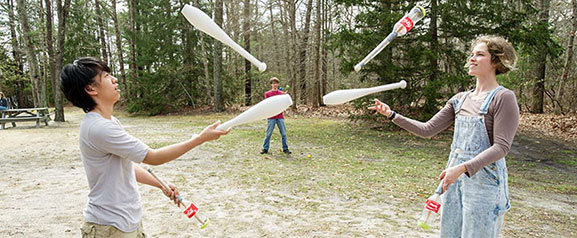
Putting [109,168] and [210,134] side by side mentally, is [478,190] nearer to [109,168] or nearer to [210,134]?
[210,134]

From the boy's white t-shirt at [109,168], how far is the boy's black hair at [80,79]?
85 mm

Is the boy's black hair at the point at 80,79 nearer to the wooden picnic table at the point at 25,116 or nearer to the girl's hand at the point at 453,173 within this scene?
the girl's hand at the point at 453,173

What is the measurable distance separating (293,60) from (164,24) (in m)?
8.30

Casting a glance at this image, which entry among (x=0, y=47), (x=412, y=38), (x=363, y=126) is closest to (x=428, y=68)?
(x=412, y=38)

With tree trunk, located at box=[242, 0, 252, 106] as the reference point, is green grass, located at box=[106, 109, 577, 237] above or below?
below

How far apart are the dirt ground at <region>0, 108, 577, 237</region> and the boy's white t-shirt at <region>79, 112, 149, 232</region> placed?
206 cm

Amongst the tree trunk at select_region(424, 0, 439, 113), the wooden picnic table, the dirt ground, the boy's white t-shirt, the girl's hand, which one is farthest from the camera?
the wooden picnic table

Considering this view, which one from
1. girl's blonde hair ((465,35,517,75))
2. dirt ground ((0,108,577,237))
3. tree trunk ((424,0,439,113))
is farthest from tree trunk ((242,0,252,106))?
girl's blonde hair ((465,35,517,75))

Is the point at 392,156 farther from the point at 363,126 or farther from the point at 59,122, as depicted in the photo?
the point at 59,122

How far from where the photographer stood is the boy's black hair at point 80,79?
5.50 feet

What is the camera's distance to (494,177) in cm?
195

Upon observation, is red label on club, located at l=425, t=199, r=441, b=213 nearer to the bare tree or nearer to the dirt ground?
the dirt ground

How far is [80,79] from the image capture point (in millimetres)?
1682

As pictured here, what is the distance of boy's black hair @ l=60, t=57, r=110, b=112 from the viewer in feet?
5.50
